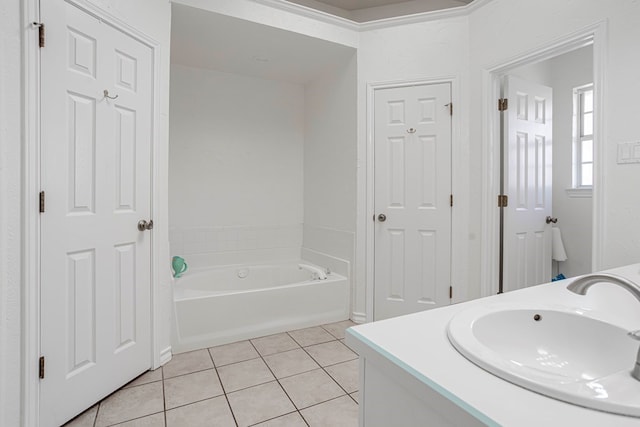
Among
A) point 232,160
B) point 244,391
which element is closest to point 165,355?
point 244,391

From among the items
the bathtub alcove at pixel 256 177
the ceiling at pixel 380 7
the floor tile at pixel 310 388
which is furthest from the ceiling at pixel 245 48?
the floor tile at pixel 310 388

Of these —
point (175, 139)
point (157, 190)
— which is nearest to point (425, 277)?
point (157, 190)

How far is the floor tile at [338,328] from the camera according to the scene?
271 cm

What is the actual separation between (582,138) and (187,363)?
3.96m

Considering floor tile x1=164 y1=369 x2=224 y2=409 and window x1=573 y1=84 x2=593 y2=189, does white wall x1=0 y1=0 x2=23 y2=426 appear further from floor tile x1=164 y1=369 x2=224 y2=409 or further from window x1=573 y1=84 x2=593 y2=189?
window x1=573 y1=84 x2=593 y2=189

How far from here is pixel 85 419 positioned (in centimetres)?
166

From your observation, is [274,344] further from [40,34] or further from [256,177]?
[40,34]

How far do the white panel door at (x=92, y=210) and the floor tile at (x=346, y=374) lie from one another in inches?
45.5

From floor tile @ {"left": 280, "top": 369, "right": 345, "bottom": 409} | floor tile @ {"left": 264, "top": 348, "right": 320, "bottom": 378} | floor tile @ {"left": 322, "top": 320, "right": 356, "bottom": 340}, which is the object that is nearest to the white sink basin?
floor tile @ {"left": 280, "top": 369, "right": 345, "bottom": 409}

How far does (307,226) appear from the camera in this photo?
3.73 meters

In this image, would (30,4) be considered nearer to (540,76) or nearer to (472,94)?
(472,94)

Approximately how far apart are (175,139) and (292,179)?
1259 mm

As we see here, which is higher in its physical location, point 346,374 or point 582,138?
point 582,138

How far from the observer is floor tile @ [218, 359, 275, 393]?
1975mm
